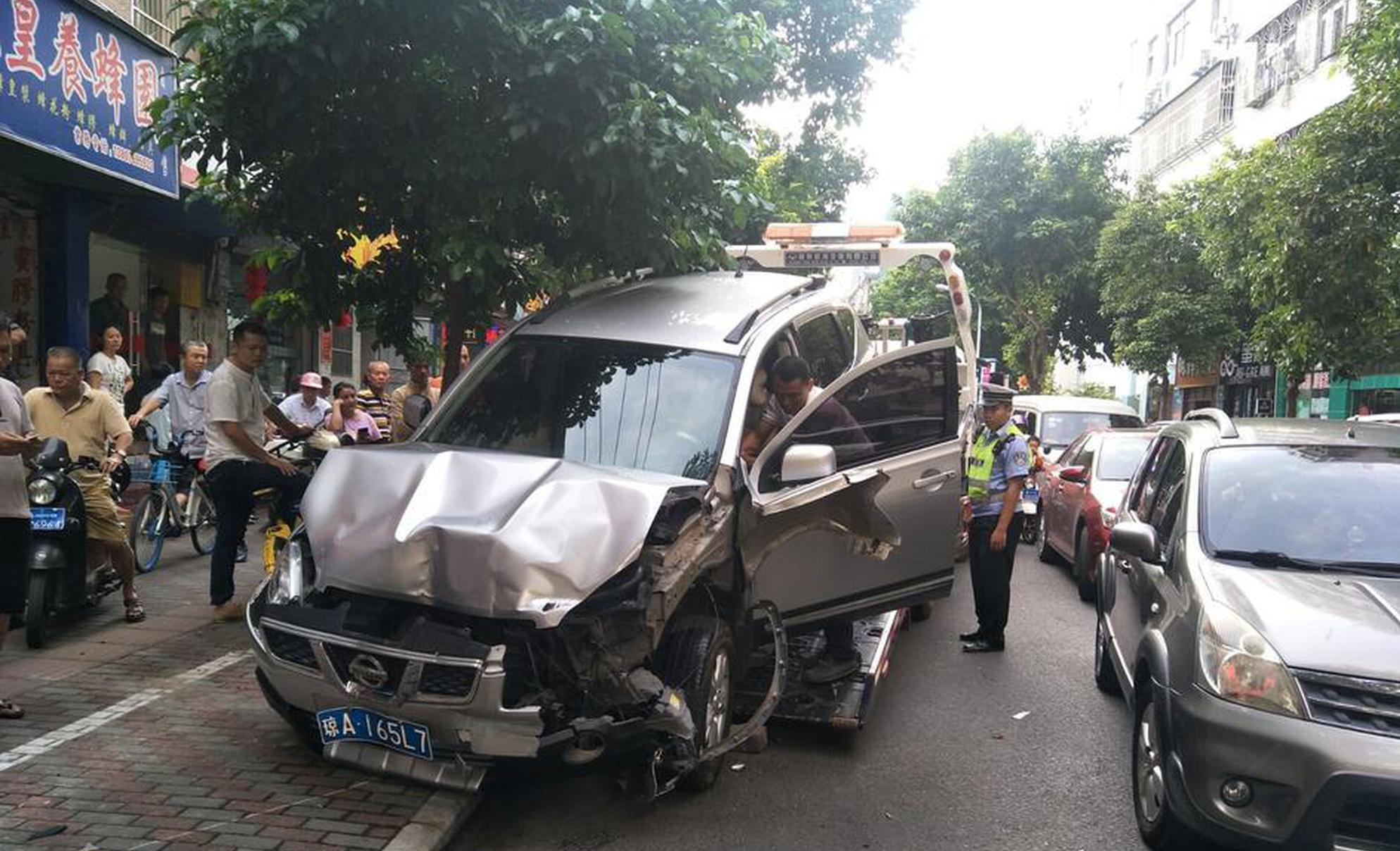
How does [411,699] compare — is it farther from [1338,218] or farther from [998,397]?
[1338,218]

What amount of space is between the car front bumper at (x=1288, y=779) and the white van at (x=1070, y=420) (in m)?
11.8

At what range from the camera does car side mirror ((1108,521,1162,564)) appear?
4.52 metres

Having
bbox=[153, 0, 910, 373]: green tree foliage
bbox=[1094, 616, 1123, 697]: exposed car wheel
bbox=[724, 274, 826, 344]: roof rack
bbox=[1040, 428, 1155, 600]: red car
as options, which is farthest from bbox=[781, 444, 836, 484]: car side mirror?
bbox=[1040, 428, 1155, 600]: red car

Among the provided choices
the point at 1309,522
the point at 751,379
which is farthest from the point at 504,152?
the point at 1309,522

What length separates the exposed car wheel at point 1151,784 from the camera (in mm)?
3916

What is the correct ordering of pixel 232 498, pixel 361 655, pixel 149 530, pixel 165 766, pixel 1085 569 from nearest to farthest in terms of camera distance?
pixel 361 655 < pixel 165 766 < pixel 232 498 < pixel 149 530 < pixel 1085 569

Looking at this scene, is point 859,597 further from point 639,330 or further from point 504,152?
point 504,152

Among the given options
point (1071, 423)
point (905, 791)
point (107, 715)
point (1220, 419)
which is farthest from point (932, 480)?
point (1071, 423)

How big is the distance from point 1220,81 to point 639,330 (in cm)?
3268

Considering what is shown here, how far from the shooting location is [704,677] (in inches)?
167

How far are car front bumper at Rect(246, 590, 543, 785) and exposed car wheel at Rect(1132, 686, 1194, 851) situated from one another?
2.25 meters

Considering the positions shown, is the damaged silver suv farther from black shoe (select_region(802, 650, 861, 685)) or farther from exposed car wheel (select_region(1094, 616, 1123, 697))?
exposed car wheel (select_region(1094, 616, 1123, 697))

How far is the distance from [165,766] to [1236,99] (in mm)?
34409

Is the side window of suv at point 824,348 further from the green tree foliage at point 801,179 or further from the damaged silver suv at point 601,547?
the green tree foliage at point 801,179
